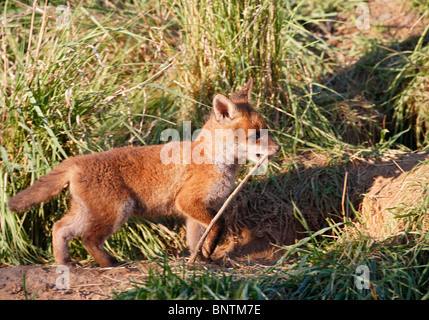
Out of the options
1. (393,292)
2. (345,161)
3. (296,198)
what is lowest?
(393,292)

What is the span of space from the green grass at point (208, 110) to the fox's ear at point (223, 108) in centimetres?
70

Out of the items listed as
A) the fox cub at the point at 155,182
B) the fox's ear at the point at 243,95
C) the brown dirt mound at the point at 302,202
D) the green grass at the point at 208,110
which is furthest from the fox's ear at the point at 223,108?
the brown dirt mound at the point at 302,202

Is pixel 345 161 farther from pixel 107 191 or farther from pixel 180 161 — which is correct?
pixel 107 191

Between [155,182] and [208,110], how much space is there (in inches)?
56.9

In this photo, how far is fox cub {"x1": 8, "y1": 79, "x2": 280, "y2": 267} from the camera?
437 cm

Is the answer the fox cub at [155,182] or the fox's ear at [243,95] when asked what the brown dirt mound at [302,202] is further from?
the fox's ear at [243,95]

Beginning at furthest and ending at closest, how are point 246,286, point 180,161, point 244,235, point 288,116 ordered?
point 288,116 → point 244,235 → point 180,161 → point 246,286

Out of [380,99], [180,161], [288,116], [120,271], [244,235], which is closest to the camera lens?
[120,271]

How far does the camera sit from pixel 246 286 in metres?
3.35

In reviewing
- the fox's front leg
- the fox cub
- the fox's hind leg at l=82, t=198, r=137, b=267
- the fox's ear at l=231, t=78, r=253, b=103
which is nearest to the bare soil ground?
the fox's hind leg at l=82, t=198, r=137, b=267

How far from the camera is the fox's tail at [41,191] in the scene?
436cm

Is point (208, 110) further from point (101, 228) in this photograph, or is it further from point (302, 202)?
point (101, 228)

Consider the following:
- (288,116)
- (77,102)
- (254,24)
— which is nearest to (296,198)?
(288,116)

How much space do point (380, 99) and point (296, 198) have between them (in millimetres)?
2301
